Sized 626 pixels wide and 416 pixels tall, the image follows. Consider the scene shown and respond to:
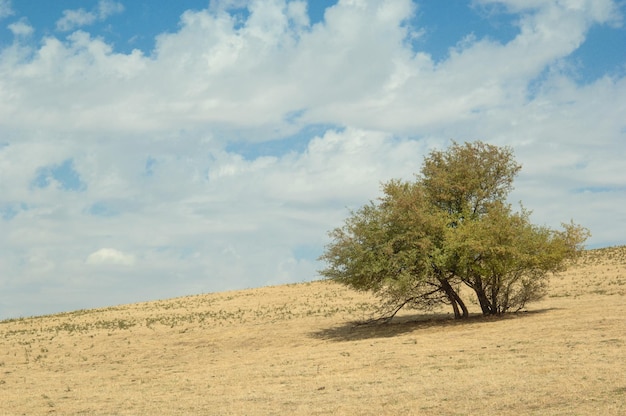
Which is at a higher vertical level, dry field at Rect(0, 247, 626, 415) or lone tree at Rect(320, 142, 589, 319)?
lone tree at Rect(320, 142, 589, 319)

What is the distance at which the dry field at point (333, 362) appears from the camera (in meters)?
18.9

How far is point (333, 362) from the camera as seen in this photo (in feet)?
93.4

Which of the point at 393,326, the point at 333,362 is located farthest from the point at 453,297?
the point at 333,362

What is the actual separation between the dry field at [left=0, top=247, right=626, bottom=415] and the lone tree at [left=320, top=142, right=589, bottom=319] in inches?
103

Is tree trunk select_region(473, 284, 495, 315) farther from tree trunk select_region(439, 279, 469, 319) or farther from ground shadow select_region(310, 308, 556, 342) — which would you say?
tree trunk select_region(439, 279, 469, 319)

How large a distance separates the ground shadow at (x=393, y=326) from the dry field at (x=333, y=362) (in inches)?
5.2

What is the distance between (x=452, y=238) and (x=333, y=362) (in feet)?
34.2

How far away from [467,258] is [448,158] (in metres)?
6.33

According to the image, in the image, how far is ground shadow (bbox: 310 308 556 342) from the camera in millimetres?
37156

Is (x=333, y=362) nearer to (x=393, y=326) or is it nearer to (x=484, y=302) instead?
(x=393, y=326)

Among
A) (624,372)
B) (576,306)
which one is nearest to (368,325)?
(576,306)

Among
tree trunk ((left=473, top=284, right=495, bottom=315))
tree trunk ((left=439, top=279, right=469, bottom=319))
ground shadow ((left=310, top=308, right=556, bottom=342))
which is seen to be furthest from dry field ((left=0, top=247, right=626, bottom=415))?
tree trunk ((left=439, top=279, right=469, bottom=319))

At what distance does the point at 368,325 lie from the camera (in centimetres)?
4144

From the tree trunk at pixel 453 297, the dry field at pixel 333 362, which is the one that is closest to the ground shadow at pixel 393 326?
Answer: the dry field at pixel 333 362
